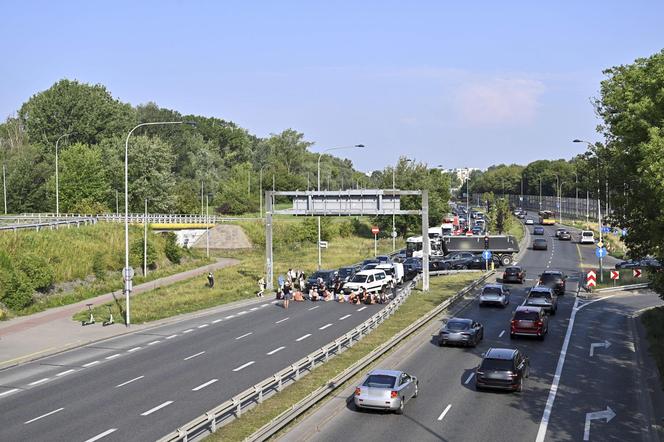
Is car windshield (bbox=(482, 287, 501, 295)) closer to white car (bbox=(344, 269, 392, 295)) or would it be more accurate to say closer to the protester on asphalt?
white car (bbox=(344, 269, 392, 295))

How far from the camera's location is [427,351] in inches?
1287

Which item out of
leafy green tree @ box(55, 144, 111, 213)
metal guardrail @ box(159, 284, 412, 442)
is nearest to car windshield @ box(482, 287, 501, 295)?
metal guardrail @ box(159, 284, 412, 442)

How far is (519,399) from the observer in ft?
80.7

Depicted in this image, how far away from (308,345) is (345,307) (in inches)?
524

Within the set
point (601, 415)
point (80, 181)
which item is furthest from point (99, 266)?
point (601, 415)

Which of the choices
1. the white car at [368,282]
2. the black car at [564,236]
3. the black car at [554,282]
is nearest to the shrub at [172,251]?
the white car at [368,282]

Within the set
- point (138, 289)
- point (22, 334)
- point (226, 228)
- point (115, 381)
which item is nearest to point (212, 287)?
point (138, 289)

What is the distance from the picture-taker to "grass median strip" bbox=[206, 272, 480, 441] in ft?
65.5

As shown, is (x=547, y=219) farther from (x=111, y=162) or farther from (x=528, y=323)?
(x=528, y=323)

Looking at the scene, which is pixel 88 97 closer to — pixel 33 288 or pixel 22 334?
pixel 33 288

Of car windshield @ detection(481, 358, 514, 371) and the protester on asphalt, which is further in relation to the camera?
the protester on asphalt

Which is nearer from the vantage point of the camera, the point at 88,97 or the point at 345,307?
the point at 345,307

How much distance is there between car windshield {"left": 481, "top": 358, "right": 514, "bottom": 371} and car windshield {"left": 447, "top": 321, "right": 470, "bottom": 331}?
7.79 metres

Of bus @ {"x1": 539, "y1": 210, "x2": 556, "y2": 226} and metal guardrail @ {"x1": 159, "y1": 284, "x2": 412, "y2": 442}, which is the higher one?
bus @ {"x1": 539, "y1": 210, "x2": 556, "y2": 226}
